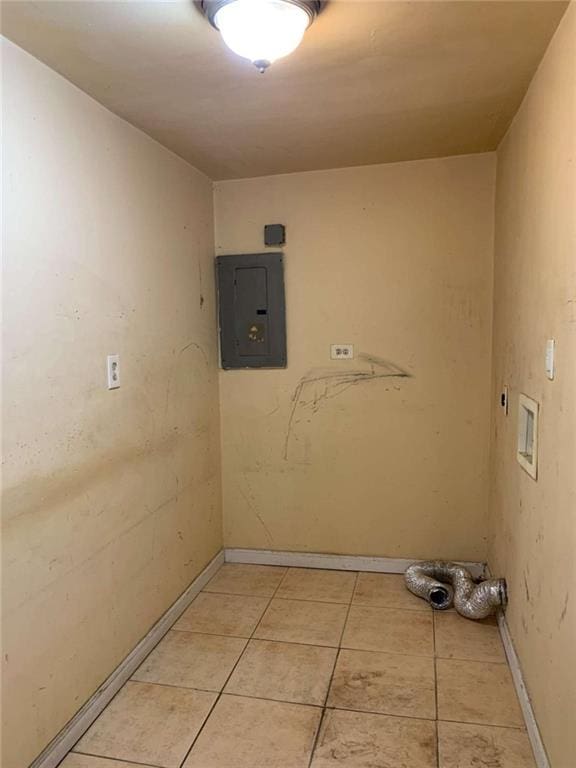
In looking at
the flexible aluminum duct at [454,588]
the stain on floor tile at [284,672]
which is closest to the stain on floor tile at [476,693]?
the flexible aluminum duct at [454,588]

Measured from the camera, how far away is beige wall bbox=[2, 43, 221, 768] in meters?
1.58

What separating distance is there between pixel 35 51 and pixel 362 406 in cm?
213

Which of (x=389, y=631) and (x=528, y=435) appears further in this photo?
(x=389, y=631)

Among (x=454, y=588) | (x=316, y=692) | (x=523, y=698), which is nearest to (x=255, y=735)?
(x=316, y=692)

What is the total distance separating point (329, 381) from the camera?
299 cm

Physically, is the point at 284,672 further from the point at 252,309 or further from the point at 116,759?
the point at 252,309

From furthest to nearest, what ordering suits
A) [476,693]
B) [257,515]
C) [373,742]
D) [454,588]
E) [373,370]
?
[257,515] < [373,370] < [454,588] < [476,693] < [373,742]

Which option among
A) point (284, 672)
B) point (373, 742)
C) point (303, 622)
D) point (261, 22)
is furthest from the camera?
point (303, 622)

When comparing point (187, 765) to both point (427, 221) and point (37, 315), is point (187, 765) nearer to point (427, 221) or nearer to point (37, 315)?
point (37, 315)

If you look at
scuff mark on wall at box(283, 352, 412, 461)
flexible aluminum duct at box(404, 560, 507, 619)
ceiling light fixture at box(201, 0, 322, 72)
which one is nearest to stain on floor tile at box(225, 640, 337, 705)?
flexible aluminum duct at box(404, 560, 507, 619)

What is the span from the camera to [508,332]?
92.0 inches

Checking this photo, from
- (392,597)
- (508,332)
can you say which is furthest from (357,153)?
(392,597)

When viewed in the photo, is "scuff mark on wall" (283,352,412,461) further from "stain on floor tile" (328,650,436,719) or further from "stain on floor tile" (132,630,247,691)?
"stain on floor tile" (328,650,436,719)

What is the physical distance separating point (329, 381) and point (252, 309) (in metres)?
0.61
